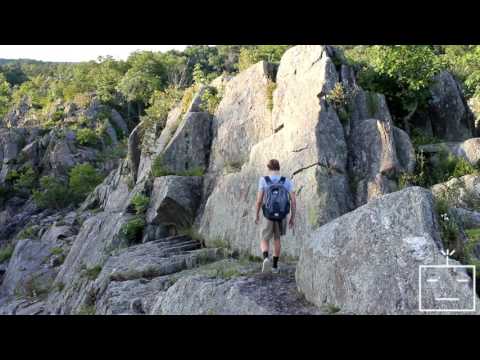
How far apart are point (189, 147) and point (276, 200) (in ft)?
30.8

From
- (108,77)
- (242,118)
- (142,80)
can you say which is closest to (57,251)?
(242,118)

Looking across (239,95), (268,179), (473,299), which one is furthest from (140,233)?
(473,299)

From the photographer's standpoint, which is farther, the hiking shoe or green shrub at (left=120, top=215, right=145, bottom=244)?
green shrub at (left=120, top=215, right=145, bottom=244)

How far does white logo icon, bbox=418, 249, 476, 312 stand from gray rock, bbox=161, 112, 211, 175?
11839 millimetres

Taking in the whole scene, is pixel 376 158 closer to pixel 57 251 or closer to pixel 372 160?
pixel 372 160

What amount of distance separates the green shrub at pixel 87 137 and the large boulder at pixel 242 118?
32.2 metres

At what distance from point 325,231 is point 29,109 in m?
62.6

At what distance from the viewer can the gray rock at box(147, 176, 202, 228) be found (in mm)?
15547

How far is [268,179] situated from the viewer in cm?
894

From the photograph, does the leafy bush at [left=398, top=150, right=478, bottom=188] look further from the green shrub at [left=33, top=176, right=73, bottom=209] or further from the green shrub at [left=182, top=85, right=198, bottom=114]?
the green shrub at [left=33, top=176, right=73, bottom=209]

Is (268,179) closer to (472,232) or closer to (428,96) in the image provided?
(472,232)

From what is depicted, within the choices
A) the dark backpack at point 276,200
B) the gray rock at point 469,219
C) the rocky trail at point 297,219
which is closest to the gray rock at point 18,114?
the rocky trail at point 297,219

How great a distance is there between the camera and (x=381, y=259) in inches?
271

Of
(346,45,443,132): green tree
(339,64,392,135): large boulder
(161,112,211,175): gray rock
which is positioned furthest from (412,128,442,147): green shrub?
(161,112,211,175): gray rock
